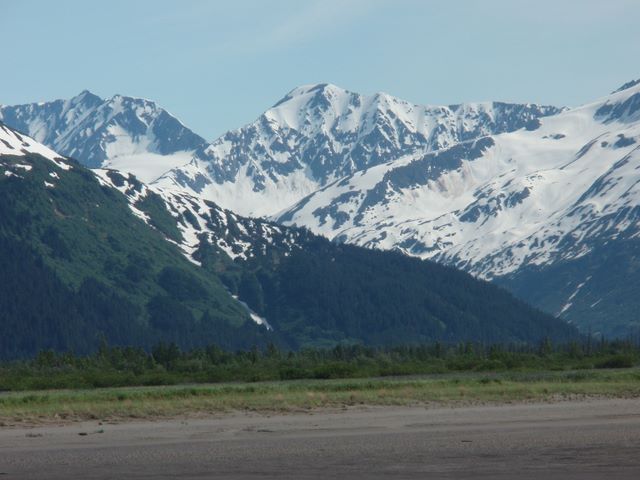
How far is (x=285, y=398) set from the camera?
77.2 metres

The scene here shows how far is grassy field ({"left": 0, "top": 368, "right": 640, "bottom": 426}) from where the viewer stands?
70588mm

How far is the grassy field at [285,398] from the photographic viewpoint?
70588mm

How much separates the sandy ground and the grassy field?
3569 mm

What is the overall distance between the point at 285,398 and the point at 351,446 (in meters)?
23.7

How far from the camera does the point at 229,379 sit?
11956 cm

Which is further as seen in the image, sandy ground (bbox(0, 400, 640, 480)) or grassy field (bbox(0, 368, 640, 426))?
grassy field (bbox(0, 368, 640, 426))

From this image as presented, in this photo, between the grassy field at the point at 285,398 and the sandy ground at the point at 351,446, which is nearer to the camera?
the sandy ground at the point at 351,446

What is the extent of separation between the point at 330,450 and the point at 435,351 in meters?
144

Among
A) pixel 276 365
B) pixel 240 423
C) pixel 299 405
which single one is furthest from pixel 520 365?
pixel 240 423

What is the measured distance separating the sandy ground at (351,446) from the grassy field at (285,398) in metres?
3.57

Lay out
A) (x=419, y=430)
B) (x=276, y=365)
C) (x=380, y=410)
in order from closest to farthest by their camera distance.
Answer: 1. (x=419, y=430)
2. (x=380, y=410)
3. (x=276, y=365)

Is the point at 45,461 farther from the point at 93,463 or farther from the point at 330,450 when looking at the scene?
the point at 330,450

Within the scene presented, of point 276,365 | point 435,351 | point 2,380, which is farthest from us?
point 435,351

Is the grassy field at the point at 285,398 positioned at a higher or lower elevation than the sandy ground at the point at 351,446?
higher
